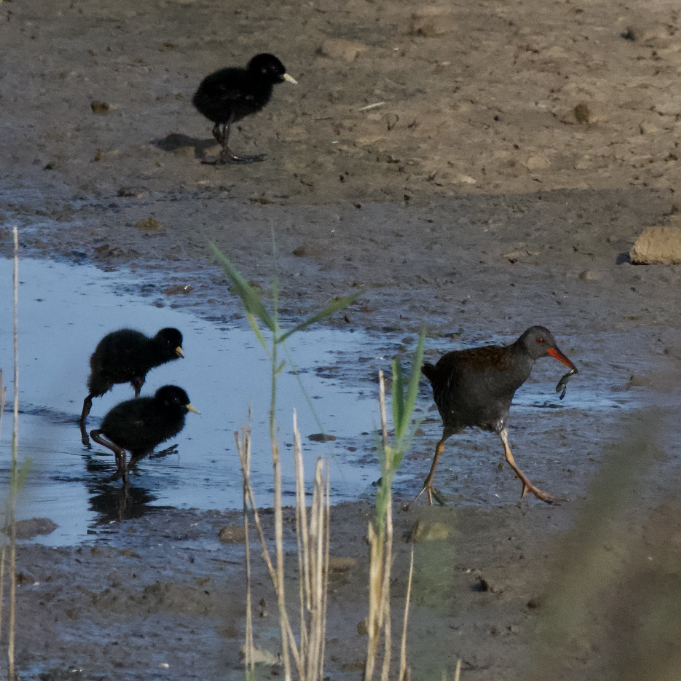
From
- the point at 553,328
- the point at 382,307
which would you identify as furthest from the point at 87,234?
the point at 553,328

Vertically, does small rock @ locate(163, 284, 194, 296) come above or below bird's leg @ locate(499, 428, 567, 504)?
above

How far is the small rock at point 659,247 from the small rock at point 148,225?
13.1 feet

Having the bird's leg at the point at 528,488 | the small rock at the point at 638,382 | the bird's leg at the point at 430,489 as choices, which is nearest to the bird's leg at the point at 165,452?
the bird's leg at the point at 430,489

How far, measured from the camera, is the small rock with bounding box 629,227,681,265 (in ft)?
27.7

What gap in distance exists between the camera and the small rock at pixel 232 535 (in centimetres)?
440

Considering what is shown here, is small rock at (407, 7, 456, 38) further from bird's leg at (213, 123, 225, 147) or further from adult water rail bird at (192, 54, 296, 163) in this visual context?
bird's leg at (213, 123, 225, 147)

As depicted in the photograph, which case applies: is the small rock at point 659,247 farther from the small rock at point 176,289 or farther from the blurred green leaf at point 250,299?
the blurred green leaf at point 250,299

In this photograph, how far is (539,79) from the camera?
12.5m

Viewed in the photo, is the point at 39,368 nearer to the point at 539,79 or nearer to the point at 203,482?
the point at 203,482

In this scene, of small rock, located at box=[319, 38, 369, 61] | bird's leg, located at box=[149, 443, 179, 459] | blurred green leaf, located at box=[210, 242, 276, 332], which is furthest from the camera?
small rock, located at box=[319, 38, 369, 61]

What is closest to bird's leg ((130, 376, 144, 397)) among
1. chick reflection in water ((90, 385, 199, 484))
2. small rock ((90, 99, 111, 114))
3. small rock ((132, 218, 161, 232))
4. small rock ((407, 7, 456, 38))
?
chick reflection in water ((90, 385, 199, 484))

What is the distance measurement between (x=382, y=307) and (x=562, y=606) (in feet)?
22.1

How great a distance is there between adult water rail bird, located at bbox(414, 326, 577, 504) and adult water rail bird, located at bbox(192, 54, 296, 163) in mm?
6499

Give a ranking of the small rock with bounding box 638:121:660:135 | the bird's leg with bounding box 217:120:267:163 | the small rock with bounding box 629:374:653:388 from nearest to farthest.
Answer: the small rock with bounding box 629:374:653:388 → the bird's leg with bounding box 217:120:267:163 → the small rock with bounding box 638:121:660:135
